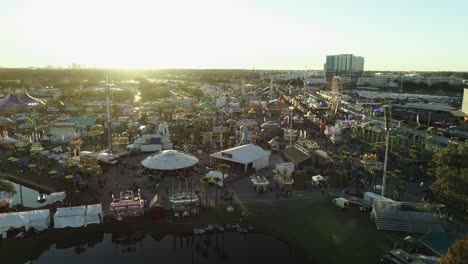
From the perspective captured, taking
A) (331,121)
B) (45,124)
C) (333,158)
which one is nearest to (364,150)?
(333,158)

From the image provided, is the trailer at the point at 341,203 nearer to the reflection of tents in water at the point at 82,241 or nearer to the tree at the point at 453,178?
the tree at the point at 453,178

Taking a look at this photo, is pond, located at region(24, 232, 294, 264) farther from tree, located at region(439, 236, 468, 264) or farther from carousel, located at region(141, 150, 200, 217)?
tree, located at region(439, 236, 468, 264)

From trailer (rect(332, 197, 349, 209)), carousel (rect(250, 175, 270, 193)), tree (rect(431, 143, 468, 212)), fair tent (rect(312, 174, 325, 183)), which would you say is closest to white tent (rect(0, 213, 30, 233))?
carousel (rect(250, 175, 270, 193))

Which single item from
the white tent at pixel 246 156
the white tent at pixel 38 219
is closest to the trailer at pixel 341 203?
the white tent at pixel 246 156

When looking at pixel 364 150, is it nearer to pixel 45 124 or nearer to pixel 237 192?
pixel 237 192

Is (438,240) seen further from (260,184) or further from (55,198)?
(55,198)

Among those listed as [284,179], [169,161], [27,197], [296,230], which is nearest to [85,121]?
[27,197]
